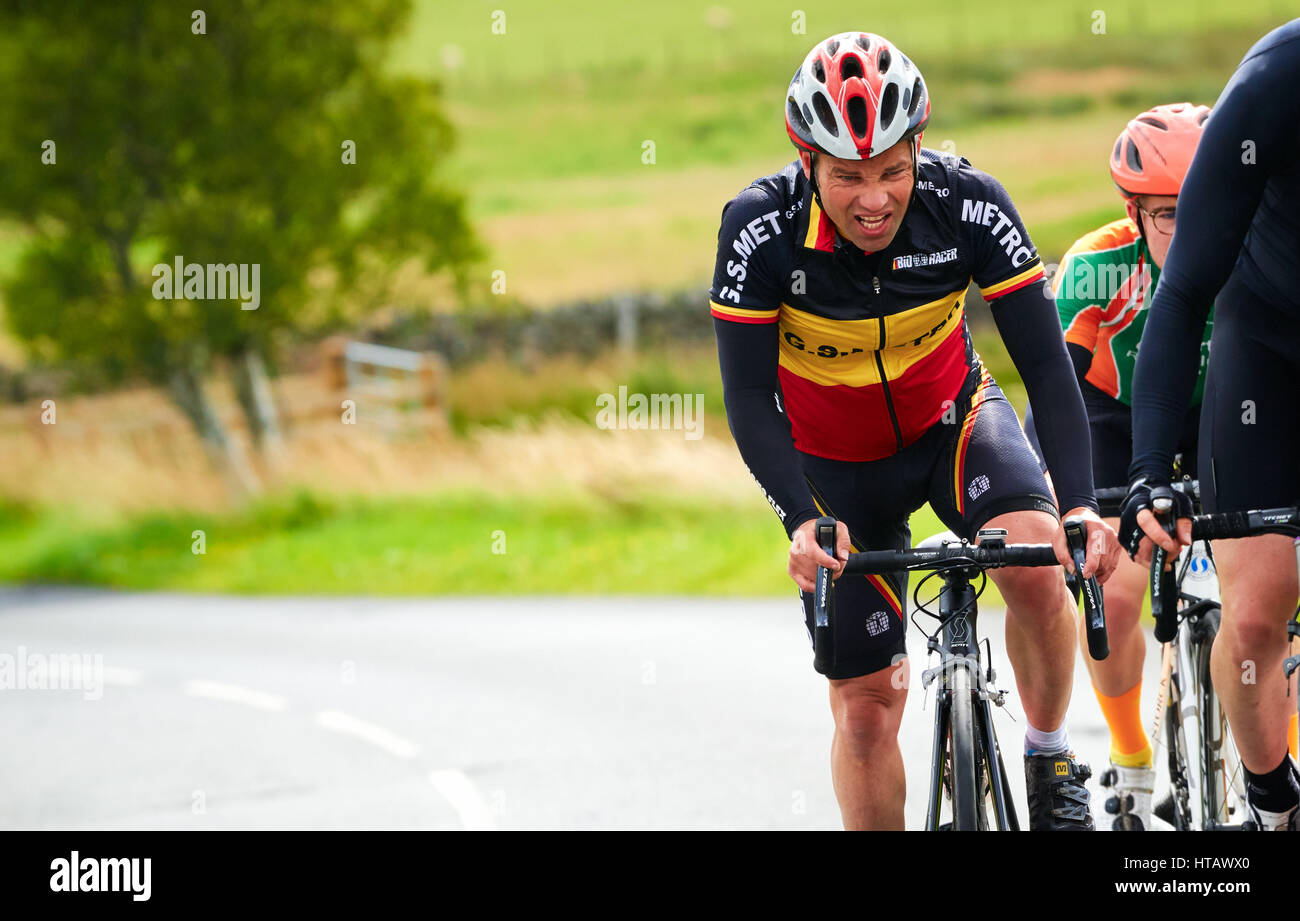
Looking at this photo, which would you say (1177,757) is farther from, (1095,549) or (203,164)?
(203,164)

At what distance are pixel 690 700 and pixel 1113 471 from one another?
161 inches

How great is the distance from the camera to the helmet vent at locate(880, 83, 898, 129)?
12.4 feet

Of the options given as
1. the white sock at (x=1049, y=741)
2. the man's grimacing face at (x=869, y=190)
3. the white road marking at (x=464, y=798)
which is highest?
the man's grimacing face at (x=869, y=190)

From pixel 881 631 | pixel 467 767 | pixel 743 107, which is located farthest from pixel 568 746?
pixel 743 107

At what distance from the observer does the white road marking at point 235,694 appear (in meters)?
9.98

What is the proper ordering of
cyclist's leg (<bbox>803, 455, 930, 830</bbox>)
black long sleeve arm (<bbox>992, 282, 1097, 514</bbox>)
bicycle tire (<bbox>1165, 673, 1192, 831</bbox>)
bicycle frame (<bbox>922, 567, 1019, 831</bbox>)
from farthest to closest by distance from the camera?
bicycle tire (<bbox>1165, 673, 1192, 831</bbox>) < cyclist's leg (<bbox>803, 455, 930, 830</bbox>) < black long sleeve arm (<bbox>992, 282, 1097, 514</bbox>) < bicycle frame (<bbox>922, 567, 1019, 831</bbox>)

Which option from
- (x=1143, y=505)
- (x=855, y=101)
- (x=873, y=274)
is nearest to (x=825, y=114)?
(x=855, y=101)

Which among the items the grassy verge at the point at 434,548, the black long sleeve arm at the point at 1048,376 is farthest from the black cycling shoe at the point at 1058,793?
the grassy verge at the point at 434,548

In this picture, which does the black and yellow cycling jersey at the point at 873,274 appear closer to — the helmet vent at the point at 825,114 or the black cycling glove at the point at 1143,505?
the helmet vent at the point at 825,114

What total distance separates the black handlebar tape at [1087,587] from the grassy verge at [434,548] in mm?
8079

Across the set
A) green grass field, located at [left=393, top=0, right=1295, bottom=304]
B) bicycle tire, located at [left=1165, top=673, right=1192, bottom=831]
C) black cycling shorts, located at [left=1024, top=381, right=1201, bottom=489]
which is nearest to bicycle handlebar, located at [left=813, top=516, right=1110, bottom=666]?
bicycle tire, located at [left=1165, top=673, right=1192, bottom=831]

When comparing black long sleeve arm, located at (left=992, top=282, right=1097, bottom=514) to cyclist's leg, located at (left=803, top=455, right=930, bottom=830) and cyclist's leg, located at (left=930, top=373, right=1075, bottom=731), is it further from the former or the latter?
cyclist's leg, located at (left=803, top=455, right=930, bottom=830)

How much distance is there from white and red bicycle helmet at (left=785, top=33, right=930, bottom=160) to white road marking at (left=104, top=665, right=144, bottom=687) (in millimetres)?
8383

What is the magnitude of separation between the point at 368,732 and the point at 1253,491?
6.08 m
